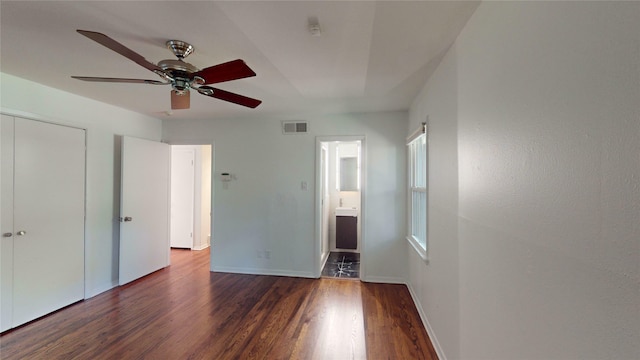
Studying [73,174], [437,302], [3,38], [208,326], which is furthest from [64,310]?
[437,302]

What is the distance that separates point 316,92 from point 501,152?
6.79ft

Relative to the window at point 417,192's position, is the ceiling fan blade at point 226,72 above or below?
above

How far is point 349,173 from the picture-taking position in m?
5.28

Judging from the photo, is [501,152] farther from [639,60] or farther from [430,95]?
[430,95]

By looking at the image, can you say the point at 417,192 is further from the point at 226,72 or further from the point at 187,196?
the point at 187,196

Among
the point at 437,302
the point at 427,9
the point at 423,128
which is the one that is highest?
the point at 427,9

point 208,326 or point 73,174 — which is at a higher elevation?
point 73,174

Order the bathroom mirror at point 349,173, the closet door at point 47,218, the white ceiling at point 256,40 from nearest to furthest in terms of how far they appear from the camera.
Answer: the white ceiling at point 256,40, the closet door at point 47,218, the bathroom mirror at point 349,173

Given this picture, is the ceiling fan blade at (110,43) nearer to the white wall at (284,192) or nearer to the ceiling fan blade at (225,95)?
the ceiling fan blade at (225,95)

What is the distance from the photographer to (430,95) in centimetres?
241

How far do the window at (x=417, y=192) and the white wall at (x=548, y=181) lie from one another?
4.02ft

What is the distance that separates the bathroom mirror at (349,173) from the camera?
524cm

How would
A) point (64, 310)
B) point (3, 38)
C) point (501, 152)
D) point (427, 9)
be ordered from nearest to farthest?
point (501, 152), point (427, 9), point (3, 38), point (64, 310)

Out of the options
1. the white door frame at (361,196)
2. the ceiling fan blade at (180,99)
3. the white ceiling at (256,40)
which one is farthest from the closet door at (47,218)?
the white door frame at (361,196)
